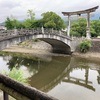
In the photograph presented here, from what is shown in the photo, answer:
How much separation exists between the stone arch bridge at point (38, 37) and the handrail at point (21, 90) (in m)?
20.9

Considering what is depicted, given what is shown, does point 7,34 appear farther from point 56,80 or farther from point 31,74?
point 56,80

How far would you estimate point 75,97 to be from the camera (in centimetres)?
1518

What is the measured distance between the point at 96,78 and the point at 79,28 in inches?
1039

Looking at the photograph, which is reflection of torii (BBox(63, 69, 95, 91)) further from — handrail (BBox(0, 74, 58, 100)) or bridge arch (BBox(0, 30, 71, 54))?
handrail (BBox(0, 74, 58, 100))

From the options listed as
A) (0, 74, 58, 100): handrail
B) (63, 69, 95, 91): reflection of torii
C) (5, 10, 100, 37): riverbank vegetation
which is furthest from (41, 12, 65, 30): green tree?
(0, 74, 58, 100): handrail

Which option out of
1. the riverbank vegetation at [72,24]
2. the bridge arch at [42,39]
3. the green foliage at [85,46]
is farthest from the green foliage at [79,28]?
the green foliage at [85,46]

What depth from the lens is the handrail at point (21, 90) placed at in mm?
2523

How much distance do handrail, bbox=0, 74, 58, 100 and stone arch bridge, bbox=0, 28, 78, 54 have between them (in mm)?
20938

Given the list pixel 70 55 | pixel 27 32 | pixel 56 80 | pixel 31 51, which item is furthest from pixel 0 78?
pixel 31 51

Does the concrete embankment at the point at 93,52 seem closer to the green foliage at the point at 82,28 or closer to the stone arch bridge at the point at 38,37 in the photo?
the stone arch bridge at the point at 38,37

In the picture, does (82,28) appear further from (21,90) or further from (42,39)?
(21,90)

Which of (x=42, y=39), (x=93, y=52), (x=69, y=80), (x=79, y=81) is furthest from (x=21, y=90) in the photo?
(x=42, y=39)

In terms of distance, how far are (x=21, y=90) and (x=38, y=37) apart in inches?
1123

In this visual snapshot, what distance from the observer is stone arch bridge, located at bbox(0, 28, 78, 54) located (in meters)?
24.7
